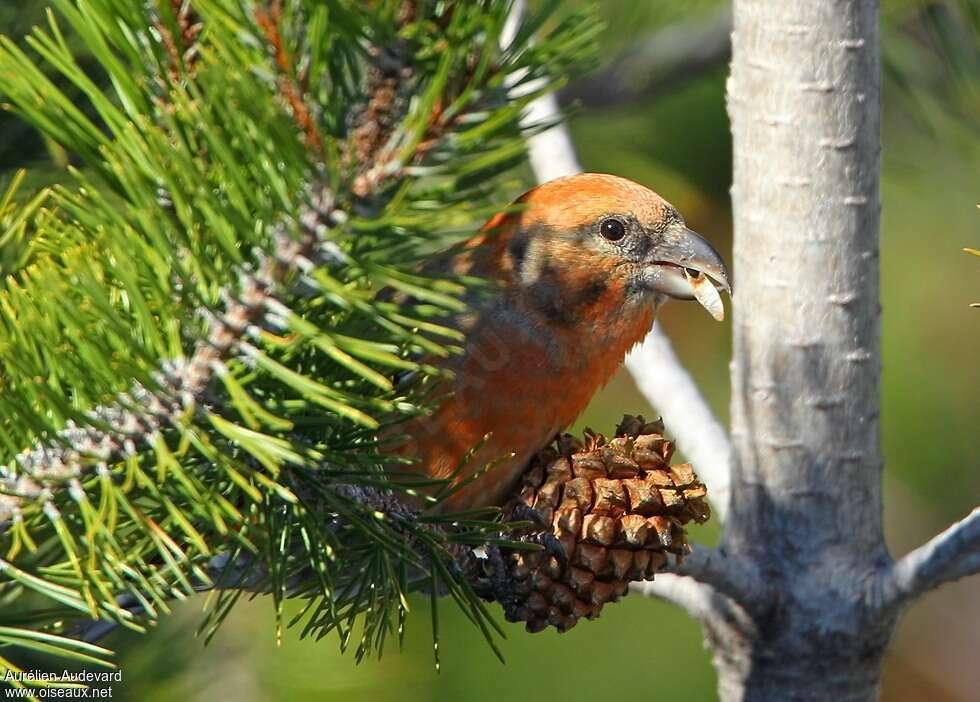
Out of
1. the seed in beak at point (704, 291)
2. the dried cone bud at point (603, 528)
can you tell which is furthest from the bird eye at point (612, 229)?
the dried cone bud at point (603, 528)

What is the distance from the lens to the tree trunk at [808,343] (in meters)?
1.70

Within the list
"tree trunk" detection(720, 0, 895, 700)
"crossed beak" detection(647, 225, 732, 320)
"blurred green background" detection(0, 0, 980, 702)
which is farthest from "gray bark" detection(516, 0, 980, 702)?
"blurred green background" detection(0, 0, 980, 702)

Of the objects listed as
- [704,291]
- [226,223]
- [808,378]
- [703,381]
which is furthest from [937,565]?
[703,381]

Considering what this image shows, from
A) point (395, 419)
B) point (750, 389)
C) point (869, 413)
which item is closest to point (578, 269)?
point (750, 389)

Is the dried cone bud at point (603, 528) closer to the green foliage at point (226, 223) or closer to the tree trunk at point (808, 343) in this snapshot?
the tree trunk at point (808, 343)

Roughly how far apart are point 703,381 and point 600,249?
217 cm

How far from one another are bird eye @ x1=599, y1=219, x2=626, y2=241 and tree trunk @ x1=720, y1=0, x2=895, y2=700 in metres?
0.33

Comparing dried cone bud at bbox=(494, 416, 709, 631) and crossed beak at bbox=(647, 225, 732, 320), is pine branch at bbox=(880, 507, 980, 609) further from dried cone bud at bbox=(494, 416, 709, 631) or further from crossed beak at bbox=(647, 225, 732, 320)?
crossed beak at bbox=(647, 225, 732, 320)

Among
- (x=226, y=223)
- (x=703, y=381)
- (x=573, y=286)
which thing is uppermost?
(x=703, y=381)

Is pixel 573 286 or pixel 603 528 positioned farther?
pixel 573 286

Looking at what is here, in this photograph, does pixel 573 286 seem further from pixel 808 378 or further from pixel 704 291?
pixel 808 378

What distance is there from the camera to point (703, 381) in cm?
423

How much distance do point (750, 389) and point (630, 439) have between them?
0.29m

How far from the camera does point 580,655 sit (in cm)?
382
